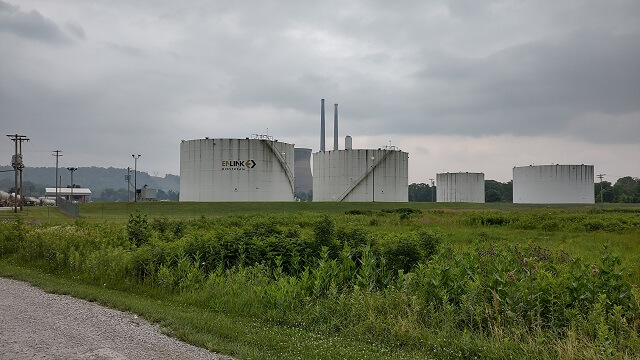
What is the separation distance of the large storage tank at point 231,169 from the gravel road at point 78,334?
59.0m

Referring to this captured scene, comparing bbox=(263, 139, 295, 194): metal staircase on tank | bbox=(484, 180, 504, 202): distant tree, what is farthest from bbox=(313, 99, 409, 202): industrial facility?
bbox=(484, 180, 504, 202): distant tree

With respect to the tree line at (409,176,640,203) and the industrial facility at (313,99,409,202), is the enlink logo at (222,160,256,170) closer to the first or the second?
the industrial facility at (313,99,409,202)

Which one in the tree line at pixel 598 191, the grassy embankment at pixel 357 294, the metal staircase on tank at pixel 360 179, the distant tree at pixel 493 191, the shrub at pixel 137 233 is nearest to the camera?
the grassy embankment at pixel 357 294

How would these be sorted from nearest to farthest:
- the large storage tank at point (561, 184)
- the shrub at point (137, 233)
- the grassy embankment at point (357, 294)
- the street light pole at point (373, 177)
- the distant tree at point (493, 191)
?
the grassy embankment at point (357, 294)
the shrub at point (137, 233)
the street light pole at point (373, 177)
the large storage tank at point (561, 184)
the distant tree at point (493, 191)

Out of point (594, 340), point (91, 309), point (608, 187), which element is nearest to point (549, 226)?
point (594, 340)

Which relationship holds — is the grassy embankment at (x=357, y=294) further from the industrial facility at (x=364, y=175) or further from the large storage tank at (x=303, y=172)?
the large storage tank at (x=303, y=172)

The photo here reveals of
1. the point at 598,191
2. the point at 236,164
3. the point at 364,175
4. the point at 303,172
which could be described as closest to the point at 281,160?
the point at 236,164

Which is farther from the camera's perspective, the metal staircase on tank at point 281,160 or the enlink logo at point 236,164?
the metal staircase on tank at point 281,160

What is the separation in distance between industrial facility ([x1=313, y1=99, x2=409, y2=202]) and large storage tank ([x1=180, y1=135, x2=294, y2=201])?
496 inches

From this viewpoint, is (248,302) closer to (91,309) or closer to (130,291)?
(91,309)

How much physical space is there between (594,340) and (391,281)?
4731 mm

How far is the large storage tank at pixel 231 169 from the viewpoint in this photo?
71.5 meters

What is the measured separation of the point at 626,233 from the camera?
93.7 feet

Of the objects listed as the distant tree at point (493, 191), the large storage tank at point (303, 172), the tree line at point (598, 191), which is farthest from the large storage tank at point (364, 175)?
the distant tree at point (493, 191)
